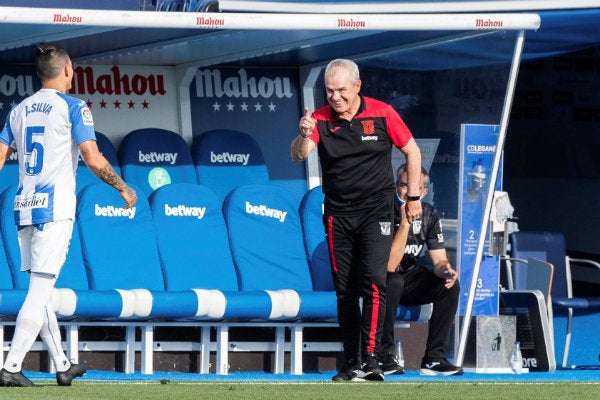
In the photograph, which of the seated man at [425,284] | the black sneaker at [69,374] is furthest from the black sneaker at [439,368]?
the black sneaker at [69,374]

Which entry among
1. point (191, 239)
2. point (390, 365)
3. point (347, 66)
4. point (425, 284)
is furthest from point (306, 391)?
point (191, 239)

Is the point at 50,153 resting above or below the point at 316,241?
above

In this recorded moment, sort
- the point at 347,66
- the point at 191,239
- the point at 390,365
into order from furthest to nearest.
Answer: the point at 191,239
the point at 390,365
the point at 347,66

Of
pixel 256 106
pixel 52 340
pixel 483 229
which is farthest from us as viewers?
pixel 256 106

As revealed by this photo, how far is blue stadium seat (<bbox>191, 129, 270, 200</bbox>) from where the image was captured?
9719mm

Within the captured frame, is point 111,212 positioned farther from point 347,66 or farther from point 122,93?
point 347,66

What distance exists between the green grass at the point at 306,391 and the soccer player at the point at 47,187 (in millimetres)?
237

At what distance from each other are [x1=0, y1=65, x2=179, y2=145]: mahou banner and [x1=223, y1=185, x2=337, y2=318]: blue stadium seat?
831mm

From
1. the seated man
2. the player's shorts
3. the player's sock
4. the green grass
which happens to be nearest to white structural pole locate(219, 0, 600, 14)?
the seated man

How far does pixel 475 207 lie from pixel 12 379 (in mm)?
3579

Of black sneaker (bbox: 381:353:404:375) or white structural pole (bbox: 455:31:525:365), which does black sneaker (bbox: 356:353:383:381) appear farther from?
white structural pole (bbox: 455:31:525:365)

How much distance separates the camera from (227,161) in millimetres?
9766

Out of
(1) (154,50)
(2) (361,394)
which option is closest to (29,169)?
(2) (361,394)

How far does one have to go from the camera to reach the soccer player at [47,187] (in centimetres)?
630
